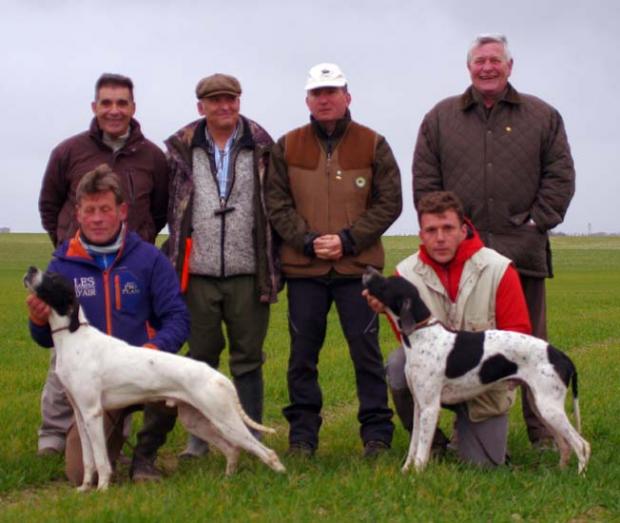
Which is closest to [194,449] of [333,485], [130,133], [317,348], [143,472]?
[143,472]

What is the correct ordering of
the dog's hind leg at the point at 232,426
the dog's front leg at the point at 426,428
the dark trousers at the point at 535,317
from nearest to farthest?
the dog's hind leg at the point at 232,426, the dog's front leg at the point at 426,428, the dark trousers at the point at 535,317

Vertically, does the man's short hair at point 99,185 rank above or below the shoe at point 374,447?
above

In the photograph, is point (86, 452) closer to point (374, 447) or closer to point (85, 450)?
point (85, 450)

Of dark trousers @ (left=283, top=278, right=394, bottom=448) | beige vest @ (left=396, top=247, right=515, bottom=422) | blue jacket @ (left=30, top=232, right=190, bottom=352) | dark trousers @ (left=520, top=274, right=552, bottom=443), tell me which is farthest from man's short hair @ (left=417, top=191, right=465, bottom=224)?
blue jacket @ (left=30, top=232, right=190, bottom=352)

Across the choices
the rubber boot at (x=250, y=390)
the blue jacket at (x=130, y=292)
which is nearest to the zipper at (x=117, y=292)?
the blue jacket at (x=130, y=292)

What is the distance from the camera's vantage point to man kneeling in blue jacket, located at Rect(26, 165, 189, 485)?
6750 mm

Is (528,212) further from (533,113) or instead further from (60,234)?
(60,234)

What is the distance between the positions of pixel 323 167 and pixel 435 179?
0.94 metres

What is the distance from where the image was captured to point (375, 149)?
7652 millimetres

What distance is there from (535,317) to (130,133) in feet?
12.1

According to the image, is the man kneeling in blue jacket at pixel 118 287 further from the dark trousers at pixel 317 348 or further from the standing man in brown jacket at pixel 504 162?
the standing man in brown jacket at pixel 504 162

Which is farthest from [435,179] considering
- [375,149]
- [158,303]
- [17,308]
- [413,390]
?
[17,308]

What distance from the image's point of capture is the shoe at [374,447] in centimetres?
760

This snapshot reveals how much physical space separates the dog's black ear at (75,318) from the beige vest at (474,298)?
2358 mm
